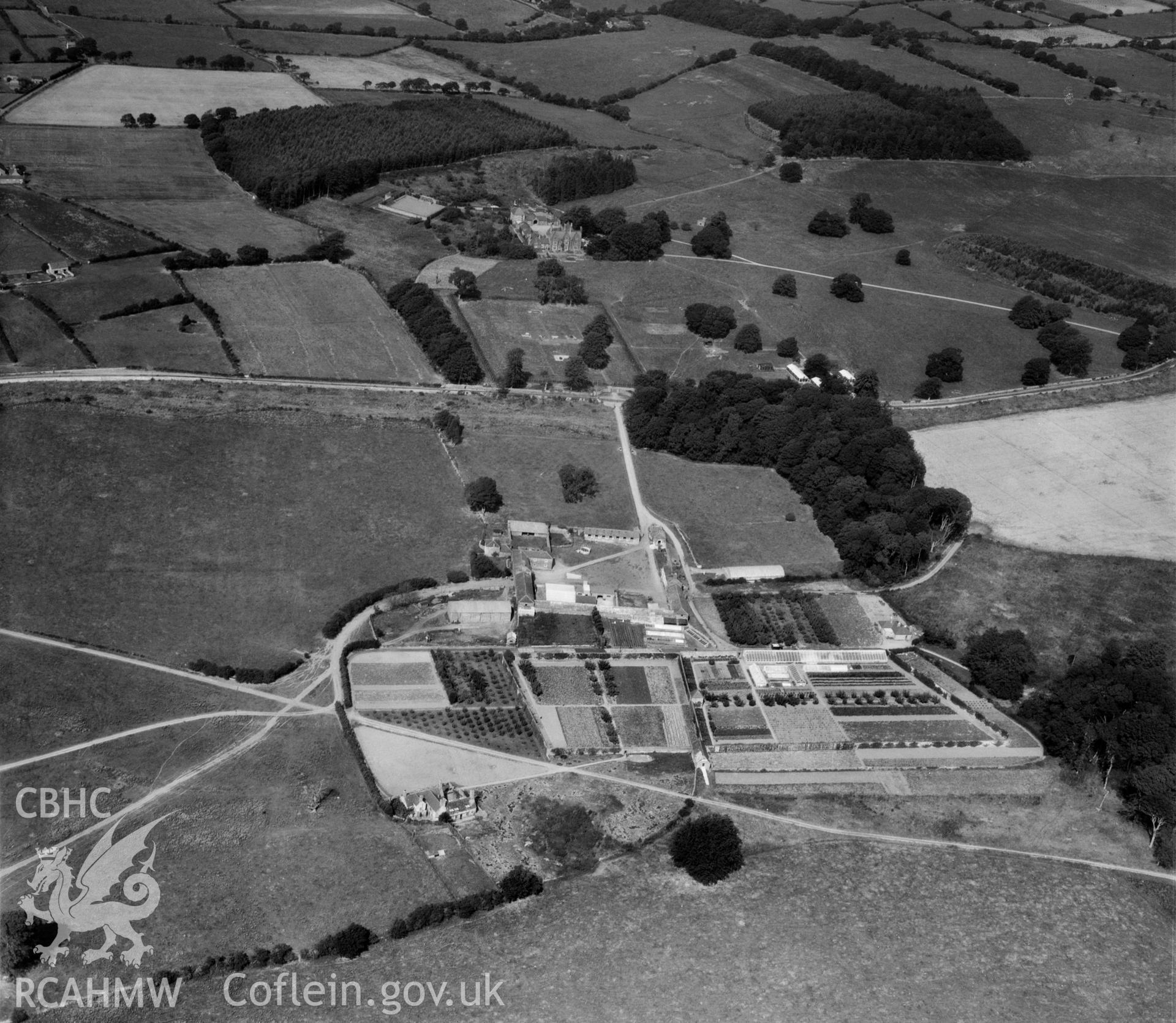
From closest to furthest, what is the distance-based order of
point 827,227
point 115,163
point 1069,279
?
point 1069,279
point 115,163
point 827,227

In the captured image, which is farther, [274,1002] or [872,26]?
[872,26]

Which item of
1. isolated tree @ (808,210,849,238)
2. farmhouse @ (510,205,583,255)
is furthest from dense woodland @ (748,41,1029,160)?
farmhouse @ (510,205,583,255)

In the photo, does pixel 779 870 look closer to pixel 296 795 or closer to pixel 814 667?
pixel 814 667

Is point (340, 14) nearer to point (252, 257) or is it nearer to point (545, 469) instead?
point (252, 257)

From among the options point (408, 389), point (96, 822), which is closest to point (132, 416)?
point (408, 389)

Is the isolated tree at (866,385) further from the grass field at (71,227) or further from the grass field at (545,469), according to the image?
the grass field at (71,227)

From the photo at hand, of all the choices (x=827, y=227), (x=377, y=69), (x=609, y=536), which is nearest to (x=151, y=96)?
(x=377, y=69)
